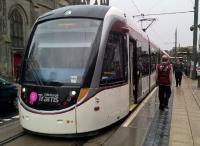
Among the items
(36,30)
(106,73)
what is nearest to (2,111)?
(36,30)

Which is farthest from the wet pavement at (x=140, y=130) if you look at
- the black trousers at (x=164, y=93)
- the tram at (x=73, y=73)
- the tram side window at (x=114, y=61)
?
the tram side window at (x=114, y=61)

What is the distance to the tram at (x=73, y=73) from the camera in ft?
26.0

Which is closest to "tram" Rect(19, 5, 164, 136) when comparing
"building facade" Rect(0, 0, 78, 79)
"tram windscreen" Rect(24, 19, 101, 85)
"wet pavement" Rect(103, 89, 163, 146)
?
"tram windscreen" Rect(24, 19, 101, 85)

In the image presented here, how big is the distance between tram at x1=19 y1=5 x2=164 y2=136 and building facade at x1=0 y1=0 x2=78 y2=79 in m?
20.4

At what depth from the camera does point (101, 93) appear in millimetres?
8383

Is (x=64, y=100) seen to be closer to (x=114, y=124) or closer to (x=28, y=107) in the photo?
(x=28, y=107)

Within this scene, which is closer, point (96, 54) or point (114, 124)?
point (96, 54)

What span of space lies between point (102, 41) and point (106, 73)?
76cm

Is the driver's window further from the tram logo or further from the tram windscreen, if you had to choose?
the tram logo

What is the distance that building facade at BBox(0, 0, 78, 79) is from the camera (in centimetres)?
3059

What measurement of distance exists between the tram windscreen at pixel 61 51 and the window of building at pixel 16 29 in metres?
24.7

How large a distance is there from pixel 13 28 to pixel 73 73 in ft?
86.3

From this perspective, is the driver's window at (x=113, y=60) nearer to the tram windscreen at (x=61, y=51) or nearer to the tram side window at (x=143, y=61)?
the tram windscreen at (x=61, y=51)

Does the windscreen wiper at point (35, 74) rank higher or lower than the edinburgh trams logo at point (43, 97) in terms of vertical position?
higher
